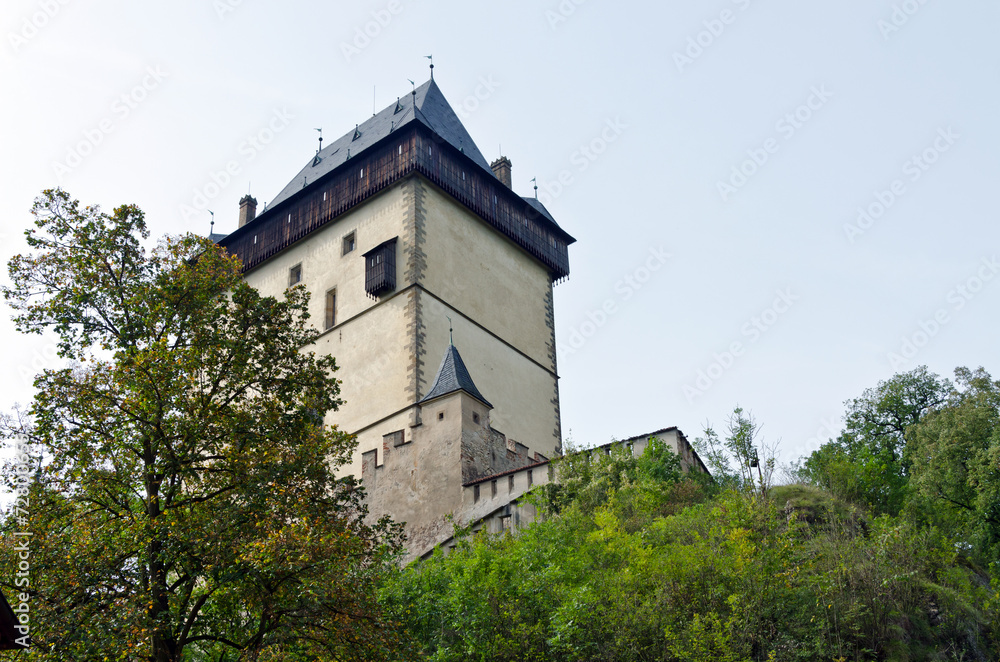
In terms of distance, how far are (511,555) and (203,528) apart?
5.26 meters

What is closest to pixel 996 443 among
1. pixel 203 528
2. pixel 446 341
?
pixel 446 341

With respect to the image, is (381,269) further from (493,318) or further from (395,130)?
(395,130)

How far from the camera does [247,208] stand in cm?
3609

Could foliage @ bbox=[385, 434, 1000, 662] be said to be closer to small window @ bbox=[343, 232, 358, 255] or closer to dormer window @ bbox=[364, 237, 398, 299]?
dormer window @ bbox=[364, 237, 398, 299]

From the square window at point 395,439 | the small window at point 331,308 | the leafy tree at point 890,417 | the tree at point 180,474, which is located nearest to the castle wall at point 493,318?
the small window at point 331,308

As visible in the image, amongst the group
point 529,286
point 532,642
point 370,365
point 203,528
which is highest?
point 529,286

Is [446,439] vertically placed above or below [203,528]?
above

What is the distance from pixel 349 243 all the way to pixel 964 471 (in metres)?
16.6

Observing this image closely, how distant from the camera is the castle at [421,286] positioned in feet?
69.4

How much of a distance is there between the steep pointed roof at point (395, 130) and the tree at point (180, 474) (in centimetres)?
1712

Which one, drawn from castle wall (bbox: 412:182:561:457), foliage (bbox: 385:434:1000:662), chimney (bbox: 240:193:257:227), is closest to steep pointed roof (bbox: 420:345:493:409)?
castle wall (bbox: 412:182:561:457)

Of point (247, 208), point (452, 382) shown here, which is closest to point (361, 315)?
point (452, 382)

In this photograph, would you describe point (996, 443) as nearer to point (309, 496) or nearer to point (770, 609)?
point (770, 609)

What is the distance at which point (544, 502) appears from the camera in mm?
18141
